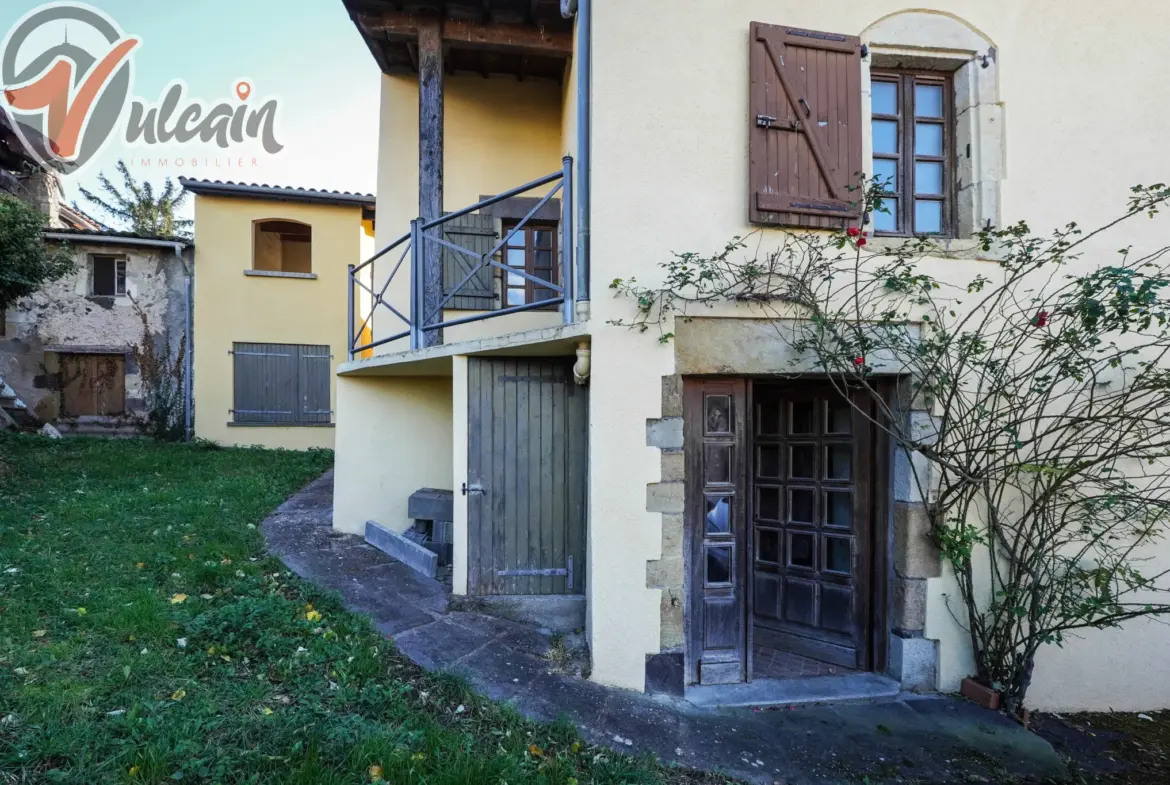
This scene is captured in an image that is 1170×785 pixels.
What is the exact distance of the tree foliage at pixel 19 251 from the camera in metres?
6.95

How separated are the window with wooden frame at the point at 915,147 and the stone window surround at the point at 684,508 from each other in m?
1.22

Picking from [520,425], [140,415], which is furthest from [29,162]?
[520,425]

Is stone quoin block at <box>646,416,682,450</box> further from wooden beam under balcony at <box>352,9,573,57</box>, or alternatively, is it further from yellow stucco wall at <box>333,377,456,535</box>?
wooden beam under balcony at <box>352,9,573,57</box>

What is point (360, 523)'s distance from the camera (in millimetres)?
5617

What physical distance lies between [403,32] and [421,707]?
541 centimetres

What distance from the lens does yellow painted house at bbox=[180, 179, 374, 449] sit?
1066 centimetres

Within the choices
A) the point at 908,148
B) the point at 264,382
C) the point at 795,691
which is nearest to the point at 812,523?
the point at 795,691

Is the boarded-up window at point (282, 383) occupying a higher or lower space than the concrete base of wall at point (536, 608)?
higher

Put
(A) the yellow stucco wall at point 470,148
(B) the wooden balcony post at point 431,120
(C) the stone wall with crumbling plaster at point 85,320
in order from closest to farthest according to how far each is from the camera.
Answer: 1. (B) the wooden balcony post at point 431,120
2. (A) the yellow stucco wall at point 470,148
3. (C) the stone wall with crumbling plaster at point 85,320

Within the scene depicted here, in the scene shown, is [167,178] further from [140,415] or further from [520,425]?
[520,425]

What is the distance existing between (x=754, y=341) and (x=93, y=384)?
12.7 metres

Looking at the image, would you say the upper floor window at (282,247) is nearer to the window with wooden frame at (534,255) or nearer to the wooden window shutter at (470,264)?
the wooden window shutter at (470,264)

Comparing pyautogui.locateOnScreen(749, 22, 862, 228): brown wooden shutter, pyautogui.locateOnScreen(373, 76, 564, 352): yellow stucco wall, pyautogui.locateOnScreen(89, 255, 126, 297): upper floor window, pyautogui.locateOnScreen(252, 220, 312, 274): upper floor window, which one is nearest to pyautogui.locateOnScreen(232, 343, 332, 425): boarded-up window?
pyautogui.locateOnScreen(252, 220, 312, 274): upper floor window

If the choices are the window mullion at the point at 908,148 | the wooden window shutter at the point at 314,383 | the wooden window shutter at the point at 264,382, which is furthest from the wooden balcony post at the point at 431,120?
the wooden window shutter at the point at 264,382
